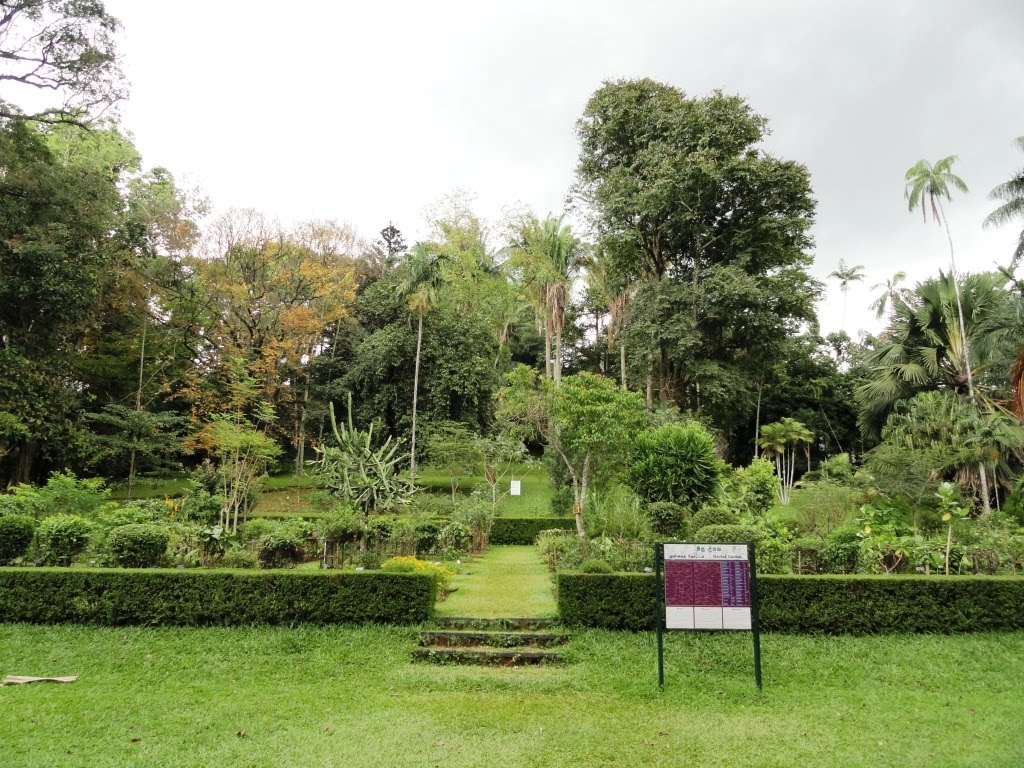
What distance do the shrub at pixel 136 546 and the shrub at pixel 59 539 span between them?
2.03ft

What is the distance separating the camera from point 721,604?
19.1ft

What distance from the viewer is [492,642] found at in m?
6.92

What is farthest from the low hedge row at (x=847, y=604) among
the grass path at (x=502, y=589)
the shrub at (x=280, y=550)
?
the shrub at (x=280, y=550)

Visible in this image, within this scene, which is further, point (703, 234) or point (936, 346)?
point (703, 234)

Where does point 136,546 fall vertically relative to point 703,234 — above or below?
below

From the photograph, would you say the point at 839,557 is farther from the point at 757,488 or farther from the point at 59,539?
the point at 59,539

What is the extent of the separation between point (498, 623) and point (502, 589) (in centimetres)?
215

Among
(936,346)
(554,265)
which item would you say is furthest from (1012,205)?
(554,265)

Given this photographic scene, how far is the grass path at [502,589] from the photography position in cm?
791

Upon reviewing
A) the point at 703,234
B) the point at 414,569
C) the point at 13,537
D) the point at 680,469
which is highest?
the point at 703,234

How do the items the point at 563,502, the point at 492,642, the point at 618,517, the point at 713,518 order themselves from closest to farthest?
the point at 492,642
the point at 713,518
the point at 618,517
the point at 563,502

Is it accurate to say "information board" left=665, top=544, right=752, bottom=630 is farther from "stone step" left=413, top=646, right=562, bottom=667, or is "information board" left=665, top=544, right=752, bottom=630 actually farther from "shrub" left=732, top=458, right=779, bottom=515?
"shrub" left=732, top=458, right=779, bottom=515

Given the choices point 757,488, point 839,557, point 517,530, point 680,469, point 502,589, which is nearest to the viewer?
point 839,557

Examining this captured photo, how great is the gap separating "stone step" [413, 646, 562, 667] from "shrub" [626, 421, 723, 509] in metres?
5.88
